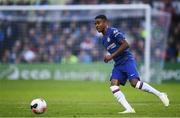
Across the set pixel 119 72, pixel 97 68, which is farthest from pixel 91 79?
pixel 119 72

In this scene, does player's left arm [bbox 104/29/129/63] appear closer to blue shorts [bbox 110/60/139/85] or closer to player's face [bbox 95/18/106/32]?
player's face [bbox 95/18/106/32]

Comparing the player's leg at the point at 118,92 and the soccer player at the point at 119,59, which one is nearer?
the player's leg at the point at 118,92

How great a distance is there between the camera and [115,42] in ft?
57.1

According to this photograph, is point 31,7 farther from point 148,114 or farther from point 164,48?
point 148,114

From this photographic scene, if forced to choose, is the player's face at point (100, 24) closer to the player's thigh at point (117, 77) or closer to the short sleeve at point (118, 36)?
the short sleeve at point (118, 36)

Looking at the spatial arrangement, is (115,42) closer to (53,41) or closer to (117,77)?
(117,77)

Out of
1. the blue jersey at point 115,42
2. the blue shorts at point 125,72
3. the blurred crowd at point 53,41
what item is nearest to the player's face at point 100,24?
the blue jersey at point 115,42

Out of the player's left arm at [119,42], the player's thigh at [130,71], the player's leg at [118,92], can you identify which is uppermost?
the player's left arm at [119,42]

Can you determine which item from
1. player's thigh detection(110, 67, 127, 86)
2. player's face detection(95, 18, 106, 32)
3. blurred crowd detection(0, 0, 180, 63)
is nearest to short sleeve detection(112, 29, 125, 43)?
player's face detection(95, 18, 106, 32)

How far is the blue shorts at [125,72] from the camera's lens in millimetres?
17391

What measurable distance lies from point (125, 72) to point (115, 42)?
804 millimetres

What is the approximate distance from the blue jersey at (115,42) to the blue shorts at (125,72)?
107 mm

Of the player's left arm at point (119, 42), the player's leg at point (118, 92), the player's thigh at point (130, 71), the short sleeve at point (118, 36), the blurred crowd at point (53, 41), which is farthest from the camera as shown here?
the blurred crowd at point (53, 41)

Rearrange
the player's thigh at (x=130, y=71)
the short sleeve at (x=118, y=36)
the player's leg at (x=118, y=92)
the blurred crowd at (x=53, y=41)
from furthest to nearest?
the blurred crowd at (x=53, y=41) → the player's thigh at (x=130, y=71) → the short sleeve at (x=118, y=36) → the player's leg at (x=118, y=92)
